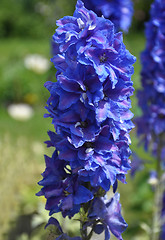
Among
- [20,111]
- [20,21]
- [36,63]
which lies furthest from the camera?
[20,21]

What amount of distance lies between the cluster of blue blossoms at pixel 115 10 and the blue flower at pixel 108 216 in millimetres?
1429

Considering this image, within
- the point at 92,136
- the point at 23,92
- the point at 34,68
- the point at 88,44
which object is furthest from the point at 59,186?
the point at 34,68

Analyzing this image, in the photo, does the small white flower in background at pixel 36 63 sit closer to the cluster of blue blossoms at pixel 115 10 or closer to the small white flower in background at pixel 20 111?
the small white flower in background at pixel 20 111

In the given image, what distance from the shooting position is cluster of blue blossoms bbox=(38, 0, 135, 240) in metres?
1.43

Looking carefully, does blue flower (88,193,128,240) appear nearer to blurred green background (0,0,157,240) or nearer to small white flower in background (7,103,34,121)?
blurred green background (0,0,157,240)

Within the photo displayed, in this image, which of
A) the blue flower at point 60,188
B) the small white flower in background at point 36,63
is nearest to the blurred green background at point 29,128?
the small white flower in background at point 36,63

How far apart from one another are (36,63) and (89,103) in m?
8.43

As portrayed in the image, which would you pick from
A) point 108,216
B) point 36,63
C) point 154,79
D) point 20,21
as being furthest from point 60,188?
point 20,21

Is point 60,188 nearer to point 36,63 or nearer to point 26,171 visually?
point 26,171

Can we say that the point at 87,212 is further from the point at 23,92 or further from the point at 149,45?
the point at 23,92

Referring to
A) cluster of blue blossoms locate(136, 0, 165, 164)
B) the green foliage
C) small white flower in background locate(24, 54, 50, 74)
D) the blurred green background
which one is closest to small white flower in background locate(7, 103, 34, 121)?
the blurred green background

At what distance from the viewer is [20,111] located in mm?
7574

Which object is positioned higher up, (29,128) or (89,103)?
(29,128)

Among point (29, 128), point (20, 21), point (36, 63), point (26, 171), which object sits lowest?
point (26, 171)
